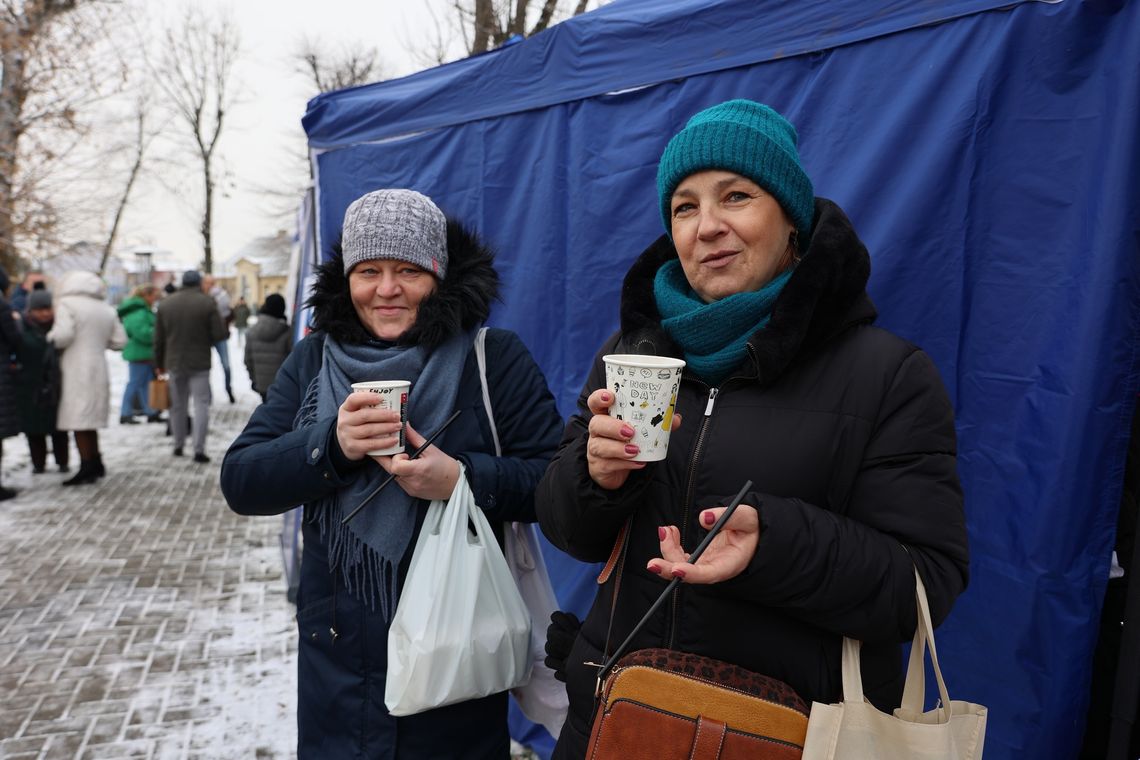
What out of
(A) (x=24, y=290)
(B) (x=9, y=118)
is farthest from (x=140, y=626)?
(B) (x=9, y=118)

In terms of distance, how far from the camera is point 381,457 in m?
1.83

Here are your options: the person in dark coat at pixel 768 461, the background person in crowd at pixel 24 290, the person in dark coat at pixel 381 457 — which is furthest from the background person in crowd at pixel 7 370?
the person in dark coat at pixel 768 461

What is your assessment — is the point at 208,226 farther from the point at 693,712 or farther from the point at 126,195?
the point at 693,712

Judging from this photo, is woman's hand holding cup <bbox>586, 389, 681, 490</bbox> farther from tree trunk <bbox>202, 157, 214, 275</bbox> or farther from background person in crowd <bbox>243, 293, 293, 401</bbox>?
tree trunk <bbox>202, 157, 214, 275</bbox>

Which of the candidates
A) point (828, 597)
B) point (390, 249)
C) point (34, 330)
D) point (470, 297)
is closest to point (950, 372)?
point (828, 597)

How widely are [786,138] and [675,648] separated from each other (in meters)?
1.06

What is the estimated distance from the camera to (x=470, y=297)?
210 cm

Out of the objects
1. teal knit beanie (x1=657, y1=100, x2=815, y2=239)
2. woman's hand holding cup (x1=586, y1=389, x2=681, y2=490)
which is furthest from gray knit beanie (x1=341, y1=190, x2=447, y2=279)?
woman's hand holding cup (x1=586, y1=389, x2=681, y2=490)

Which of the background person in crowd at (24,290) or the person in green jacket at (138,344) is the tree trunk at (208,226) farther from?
the person in green jacket at (138,344)

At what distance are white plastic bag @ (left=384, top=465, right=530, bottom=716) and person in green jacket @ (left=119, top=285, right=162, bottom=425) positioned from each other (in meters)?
9.79

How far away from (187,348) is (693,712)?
8.46 meters

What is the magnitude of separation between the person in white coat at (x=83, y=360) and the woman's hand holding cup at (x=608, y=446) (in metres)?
7.56

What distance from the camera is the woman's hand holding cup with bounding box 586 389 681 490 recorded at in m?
1.33

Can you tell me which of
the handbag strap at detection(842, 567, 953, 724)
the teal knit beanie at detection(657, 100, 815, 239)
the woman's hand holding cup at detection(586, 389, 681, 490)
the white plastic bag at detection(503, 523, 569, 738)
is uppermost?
the teal knit beanie at detection(657, 100, 815, 239)
